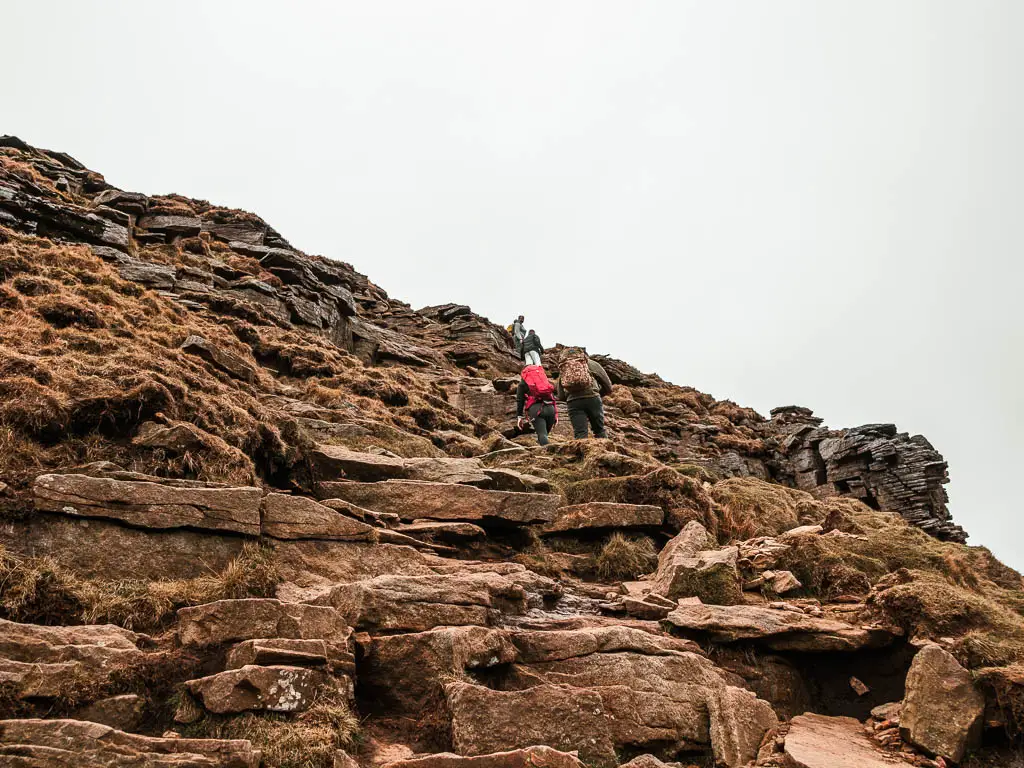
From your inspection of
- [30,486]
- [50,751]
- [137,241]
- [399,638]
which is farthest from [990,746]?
[137,241]

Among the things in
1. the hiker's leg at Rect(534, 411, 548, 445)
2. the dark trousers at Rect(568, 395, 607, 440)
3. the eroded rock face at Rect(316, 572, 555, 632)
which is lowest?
the eroded rock face at Rect(316, 572, 555, 632)

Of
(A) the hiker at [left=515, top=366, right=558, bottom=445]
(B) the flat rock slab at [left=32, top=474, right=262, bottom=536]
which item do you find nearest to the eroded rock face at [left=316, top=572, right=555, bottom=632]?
(B) the flat rock slab at [left=32, top=474, right=262, bottom=536]

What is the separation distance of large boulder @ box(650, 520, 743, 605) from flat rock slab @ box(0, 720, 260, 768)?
6.67 meters

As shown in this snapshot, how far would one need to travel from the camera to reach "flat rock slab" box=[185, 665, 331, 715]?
5.43 meters

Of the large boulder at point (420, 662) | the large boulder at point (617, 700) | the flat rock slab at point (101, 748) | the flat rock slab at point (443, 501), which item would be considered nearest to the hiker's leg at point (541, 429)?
the flat rock slab at point (443, 501)

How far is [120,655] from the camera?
5.69m

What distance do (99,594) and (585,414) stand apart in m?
14.1

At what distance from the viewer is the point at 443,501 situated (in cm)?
1116

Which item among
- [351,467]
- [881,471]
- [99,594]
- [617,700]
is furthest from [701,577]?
[881,471]

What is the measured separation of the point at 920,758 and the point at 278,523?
8134 mm

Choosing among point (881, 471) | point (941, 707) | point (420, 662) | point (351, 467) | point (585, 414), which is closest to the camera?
point (420, 662)

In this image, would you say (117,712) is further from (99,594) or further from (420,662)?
(420,662)

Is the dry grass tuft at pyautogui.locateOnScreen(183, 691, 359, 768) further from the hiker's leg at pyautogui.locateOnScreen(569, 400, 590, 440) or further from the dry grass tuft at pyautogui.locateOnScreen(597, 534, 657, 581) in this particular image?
the hiker's leg at pyautogui.locateOnScreen(569, 400, 590, 440)

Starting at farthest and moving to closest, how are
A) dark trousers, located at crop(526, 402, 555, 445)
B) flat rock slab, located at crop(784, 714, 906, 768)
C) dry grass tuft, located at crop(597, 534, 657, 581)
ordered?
dark trousers, located at crop(526, 402, 555, 445)
dry grass tuft, located at crop(597, 534, 657, 581)
flat rock slab, located at crop(784, 714, 906, 768)
